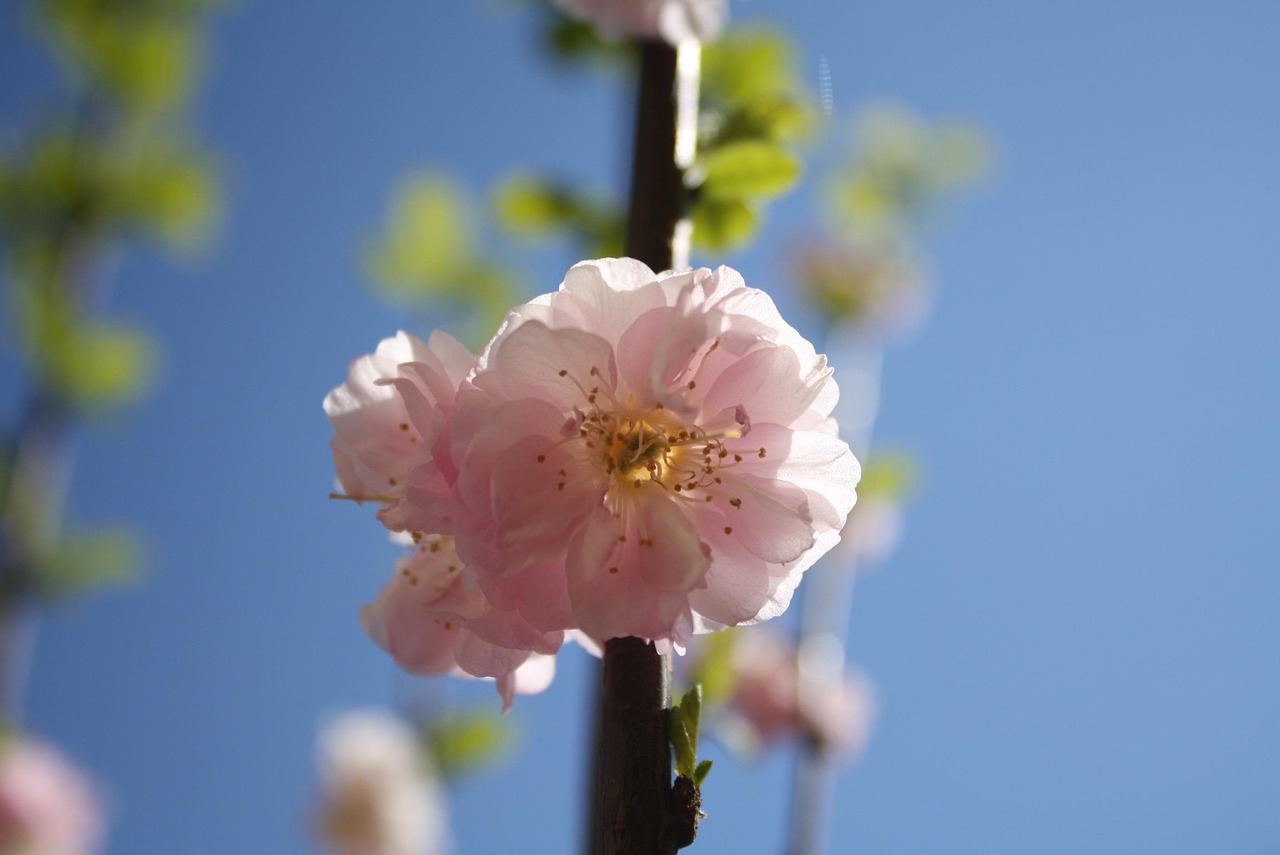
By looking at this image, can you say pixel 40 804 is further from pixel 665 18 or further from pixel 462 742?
pixel 665 18

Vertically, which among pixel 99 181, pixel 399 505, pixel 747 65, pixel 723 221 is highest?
pixel 99 181

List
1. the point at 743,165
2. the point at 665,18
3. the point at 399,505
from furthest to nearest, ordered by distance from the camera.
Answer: the point at 665,18
the point at 743,165
the point at 399,505

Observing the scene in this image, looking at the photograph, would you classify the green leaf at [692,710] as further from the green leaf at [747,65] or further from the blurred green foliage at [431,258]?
the blurred green foliage at [431,258]

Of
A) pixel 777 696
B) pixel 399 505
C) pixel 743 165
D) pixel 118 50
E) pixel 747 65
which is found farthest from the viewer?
pixel 118 50

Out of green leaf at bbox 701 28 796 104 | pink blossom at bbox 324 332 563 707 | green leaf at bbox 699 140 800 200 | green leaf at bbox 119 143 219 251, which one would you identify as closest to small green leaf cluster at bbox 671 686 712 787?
pink blossom at bbox 324 332 563 707

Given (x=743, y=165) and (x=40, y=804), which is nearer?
(x=743, y=165)

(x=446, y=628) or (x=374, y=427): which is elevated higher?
(x=374, y=427)

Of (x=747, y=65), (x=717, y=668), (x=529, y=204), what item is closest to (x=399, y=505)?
(x=717, y=668)
